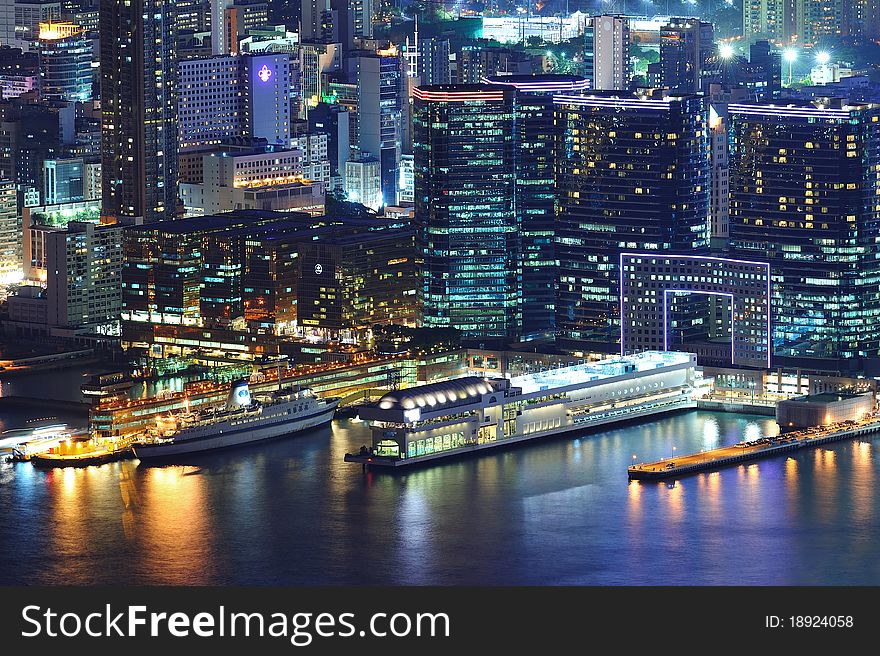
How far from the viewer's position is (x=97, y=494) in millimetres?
48062

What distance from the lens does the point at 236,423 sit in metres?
54.3

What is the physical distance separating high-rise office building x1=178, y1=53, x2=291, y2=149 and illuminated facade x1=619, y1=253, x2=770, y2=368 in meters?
28.3

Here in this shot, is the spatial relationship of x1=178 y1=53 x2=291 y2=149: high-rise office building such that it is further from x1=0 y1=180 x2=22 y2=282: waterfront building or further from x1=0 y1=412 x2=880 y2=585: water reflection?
x1=0 y1=412 x2=880 y2=585: water reflection

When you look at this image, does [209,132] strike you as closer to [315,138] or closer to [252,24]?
[315,138]

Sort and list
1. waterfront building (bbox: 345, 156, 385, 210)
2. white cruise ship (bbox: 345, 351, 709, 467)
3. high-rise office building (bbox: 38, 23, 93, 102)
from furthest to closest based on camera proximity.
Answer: high-rise office building (bbox: 38, 23, 93, 102) → waterfront building (bbox: 345, 156, 385, 210) → white cruise ship (bbox: 345, 351, 709, 467)

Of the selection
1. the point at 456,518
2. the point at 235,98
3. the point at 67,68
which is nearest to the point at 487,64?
the point at 235,98

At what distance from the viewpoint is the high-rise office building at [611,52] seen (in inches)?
3698

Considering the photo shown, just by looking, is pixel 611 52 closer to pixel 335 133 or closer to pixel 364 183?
pixel 335 133

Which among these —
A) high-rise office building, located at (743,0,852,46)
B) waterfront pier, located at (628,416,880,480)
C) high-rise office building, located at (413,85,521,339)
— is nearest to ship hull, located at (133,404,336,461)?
high-rise office building, located at (413,85,521,339)

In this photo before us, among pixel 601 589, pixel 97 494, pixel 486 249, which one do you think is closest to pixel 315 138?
pixel 486 249

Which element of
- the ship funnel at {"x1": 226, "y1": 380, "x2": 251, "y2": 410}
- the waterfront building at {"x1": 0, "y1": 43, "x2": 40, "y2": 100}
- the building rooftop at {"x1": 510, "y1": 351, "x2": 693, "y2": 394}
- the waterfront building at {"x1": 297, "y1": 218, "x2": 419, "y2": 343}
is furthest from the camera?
the waterfront building at {"x1": 0, "y1": 43, "x2": 40, "y2": 100}

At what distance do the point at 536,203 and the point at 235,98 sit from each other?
27453mm

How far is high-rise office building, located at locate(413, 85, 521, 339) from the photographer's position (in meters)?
63.5

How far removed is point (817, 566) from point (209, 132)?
2025 inches
